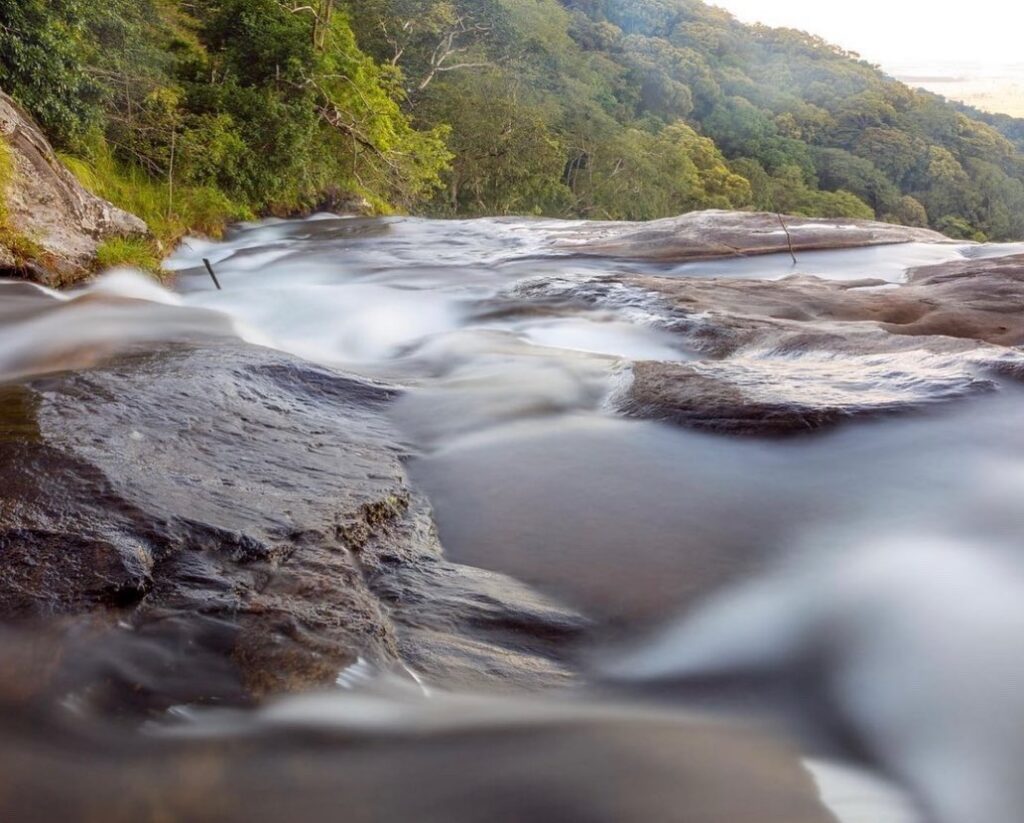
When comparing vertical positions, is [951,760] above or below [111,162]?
below

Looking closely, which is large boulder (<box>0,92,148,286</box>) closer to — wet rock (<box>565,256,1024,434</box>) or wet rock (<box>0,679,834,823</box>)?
wet rock (<box>565,256,1024,434</box>)

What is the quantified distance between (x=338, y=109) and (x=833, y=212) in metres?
40.8

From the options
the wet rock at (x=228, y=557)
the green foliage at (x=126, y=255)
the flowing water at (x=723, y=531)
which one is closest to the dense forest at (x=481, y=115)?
the green foliage at (x=126, y=255)

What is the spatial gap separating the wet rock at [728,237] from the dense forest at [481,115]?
6.01 m

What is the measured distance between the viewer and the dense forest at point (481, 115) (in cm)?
1157

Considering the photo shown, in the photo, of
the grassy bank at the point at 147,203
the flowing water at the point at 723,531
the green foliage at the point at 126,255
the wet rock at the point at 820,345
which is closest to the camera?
the flowing water at the point at 723,531

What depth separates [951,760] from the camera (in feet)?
6.96

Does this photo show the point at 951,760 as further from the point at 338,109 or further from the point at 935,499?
the point at 338,109

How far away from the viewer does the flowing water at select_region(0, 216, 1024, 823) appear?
219 centimetres

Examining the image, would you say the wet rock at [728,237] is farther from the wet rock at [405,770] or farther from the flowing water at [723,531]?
the wet rock at [405,770]

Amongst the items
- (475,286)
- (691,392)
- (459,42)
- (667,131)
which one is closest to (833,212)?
(667,131)

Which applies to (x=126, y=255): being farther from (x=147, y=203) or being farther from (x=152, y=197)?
(x=152, y=197)

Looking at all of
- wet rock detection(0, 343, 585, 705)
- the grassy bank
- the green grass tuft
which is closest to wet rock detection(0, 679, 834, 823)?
wet rock detection(0, 343, 585, 705)

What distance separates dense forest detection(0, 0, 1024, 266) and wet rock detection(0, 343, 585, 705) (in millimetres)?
8095
